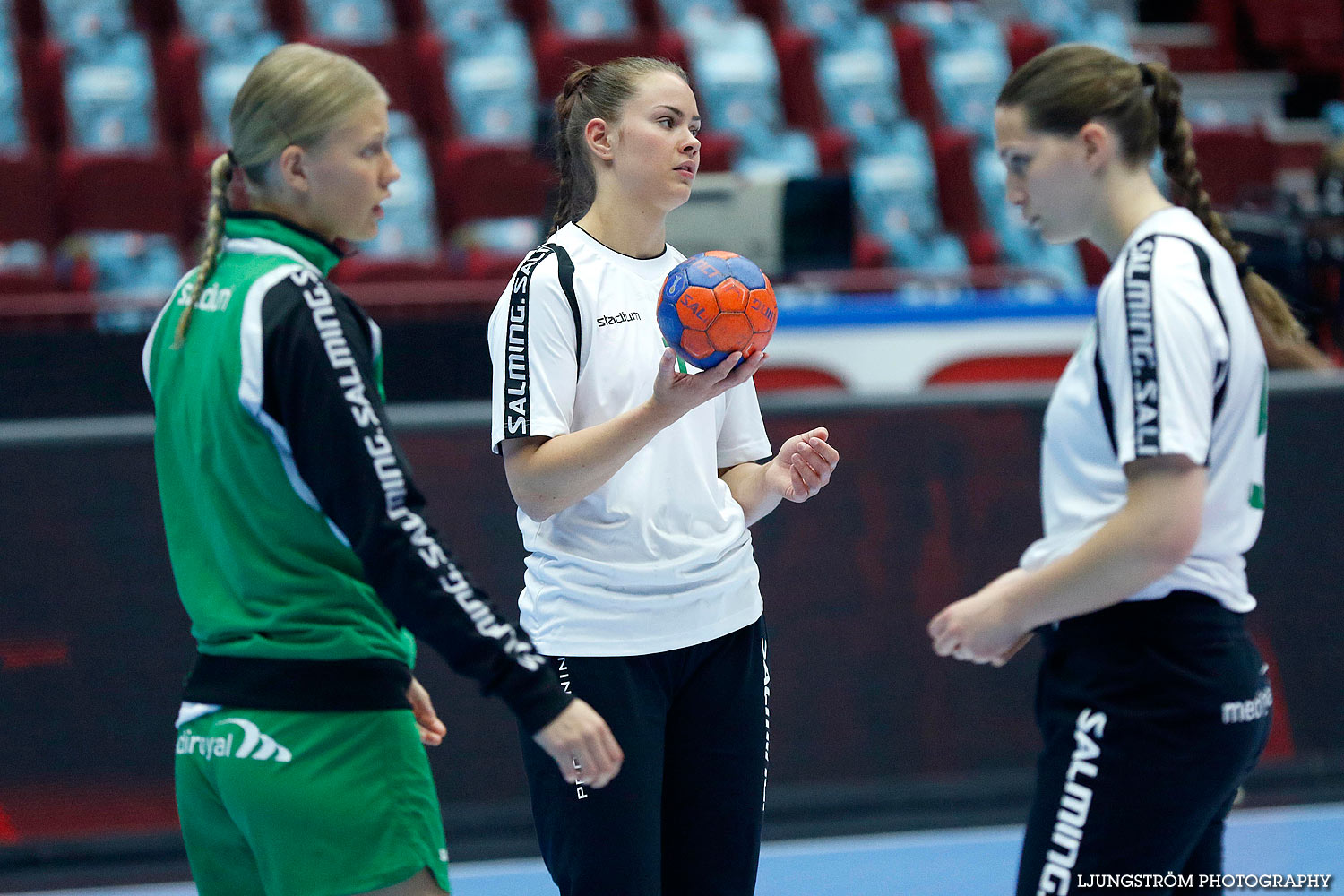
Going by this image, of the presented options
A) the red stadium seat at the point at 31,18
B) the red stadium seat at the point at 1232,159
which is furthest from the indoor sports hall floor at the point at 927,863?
the red stadium seat at the point at 31,18

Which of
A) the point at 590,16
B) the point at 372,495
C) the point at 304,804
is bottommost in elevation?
the point at 304,804

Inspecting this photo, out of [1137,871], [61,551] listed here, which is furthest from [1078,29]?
[1137,871]

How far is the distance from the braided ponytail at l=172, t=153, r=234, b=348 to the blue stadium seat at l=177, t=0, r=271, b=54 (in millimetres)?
7447

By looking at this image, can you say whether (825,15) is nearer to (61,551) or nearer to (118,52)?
(118,52)

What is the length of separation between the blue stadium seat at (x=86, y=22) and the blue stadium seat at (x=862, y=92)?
15.6 ft

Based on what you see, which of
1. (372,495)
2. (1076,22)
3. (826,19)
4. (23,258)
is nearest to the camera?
(372,495)

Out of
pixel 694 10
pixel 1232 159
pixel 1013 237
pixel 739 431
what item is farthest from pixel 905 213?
pixel 739 431

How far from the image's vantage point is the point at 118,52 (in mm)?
8789

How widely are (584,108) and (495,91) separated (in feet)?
22.7

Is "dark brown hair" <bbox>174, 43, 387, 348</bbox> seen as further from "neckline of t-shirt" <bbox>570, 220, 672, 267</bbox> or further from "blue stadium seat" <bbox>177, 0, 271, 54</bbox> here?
"blue stadium seat" <bbox>177, 0, 271, 54</bbox>

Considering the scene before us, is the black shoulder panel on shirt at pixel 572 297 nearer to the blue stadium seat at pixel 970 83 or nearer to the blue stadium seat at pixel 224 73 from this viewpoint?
the blue stadium seat at pixel 224 73

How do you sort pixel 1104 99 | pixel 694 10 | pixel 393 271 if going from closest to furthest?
pixel 1104 99, pixel 393 271, pixel 694 10

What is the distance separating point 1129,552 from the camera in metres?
1.92

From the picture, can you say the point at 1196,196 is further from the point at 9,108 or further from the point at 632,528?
the point at 9,108
